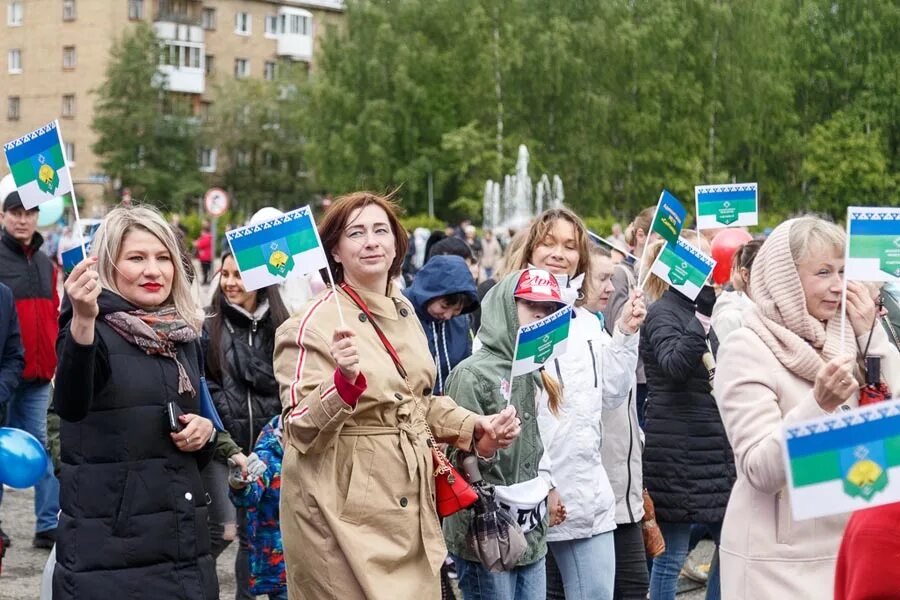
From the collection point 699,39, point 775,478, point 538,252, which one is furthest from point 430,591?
point 699,39

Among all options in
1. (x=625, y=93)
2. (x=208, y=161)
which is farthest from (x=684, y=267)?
(x=208, y=161)

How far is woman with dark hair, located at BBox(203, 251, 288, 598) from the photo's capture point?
6461 millimetres

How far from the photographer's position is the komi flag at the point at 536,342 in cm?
489

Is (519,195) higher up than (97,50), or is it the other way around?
(97,50)

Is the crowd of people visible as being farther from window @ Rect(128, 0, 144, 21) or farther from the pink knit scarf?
window @ Rect(128, 0, 144, 21)

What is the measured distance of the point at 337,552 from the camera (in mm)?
4398

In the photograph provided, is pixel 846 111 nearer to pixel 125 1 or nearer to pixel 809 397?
pixel 125 1

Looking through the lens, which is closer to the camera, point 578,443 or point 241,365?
point 578,443

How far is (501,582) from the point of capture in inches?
206

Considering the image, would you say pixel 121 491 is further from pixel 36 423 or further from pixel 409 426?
pixel 36 423

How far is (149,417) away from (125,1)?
72027mm

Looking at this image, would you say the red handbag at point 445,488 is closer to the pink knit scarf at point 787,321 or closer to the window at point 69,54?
the pink knit scarf at point 787,321

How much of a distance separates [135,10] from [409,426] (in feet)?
238

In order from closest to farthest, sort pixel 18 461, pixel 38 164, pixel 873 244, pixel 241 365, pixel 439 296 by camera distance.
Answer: pixel 873 244, pixel 38 164, pixel 18 461, pixel 241 365, pixel 439 296
